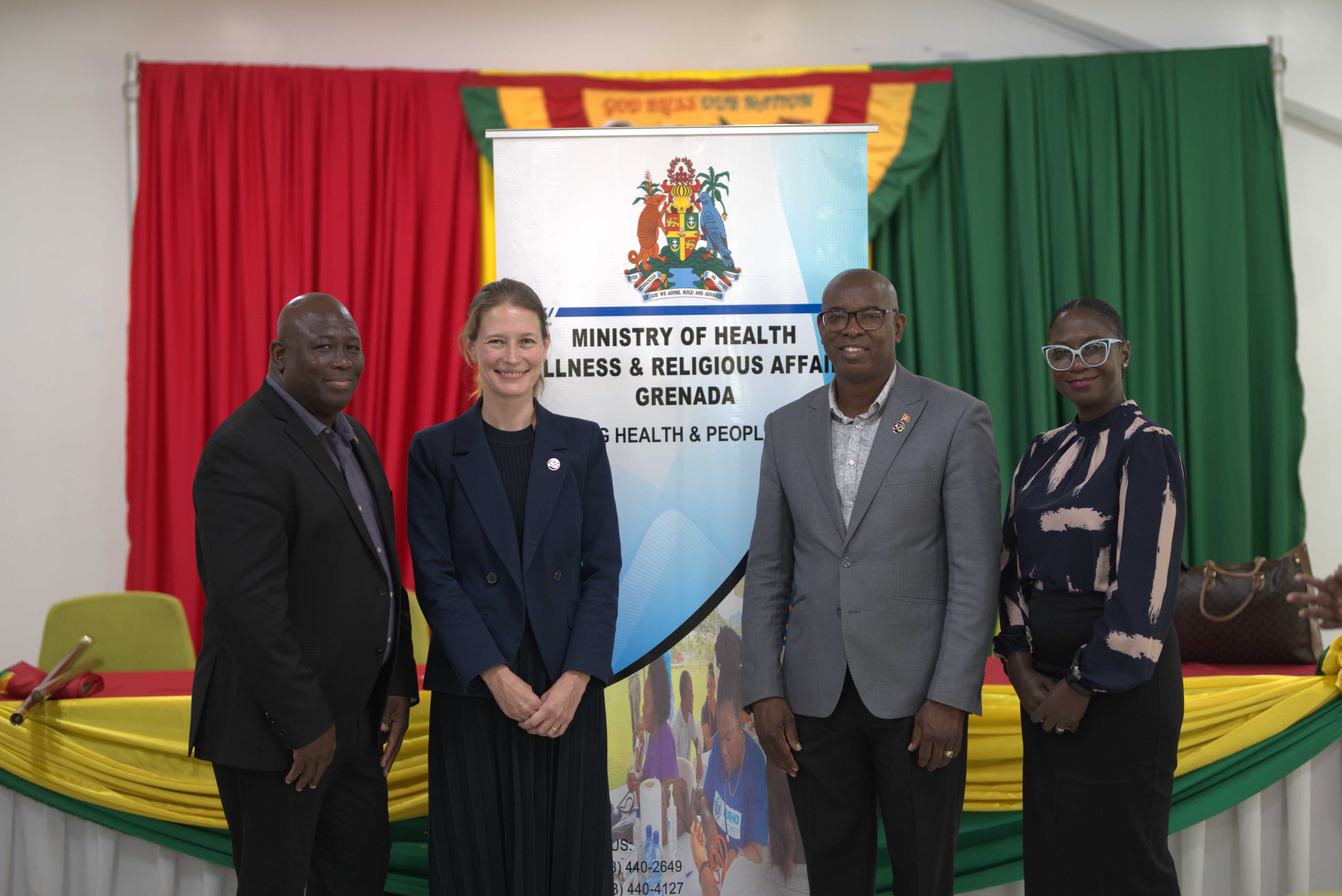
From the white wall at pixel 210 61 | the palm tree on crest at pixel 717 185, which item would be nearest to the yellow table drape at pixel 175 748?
the palm tree on crest at pixel 717 185

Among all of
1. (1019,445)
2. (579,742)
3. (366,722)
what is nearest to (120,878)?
(366,722)

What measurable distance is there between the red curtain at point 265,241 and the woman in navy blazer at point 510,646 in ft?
7.79

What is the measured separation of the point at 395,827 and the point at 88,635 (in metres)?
1.75

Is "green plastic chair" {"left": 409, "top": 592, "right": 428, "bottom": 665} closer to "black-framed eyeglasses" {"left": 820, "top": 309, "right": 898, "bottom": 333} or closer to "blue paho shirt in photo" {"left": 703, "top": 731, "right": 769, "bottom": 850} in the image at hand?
"blue paho shirt in photo" {"left": 703, "top": 731, "right": 769, "bottom": 850}

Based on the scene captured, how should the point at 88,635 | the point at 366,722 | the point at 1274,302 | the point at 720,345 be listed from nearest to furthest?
the point at 366,722 → the point at 720,345 → the point at 88,635 → the point at 1274,302

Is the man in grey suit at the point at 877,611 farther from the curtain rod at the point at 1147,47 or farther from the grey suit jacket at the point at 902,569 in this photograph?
the curtain rod at the point at 1147,47

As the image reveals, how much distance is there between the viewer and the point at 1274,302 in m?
4.07

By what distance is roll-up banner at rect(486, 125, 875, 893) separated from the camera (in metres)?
2.43

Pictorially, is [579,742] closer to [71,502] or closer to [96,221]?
[71,502]

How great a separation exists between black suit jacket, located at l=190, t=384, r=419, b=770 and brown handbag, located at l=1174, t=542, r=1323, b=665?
7.99 feet

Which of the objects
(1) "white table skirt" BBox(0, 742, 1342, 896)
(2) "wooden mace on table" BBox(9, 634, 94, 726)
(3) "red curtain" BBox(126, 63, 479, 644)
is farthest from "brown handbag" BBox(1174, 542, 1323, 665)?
(2) "wooden mace on table" BBox(9, 634, 94, 726)

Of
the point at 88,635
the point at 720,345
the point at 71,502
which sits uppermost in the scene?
the point at 720,345

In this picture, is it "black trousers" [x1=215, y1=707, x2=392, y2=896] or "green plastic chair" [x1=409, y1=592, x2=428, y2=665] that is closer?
"black trousers" [x1=215, y1=707, x2=392, y2=896]

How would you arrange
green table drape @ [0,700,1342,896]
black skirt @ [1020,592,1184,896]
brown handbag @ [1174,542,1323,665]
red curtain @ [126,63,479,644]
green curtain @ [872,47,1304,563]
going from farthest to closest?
red curtain @ [126,63,479,644] → green curtain @ [872,47,1304,563] → brown handbag @ [1174,542,1323,665] → green table drape @ [0,700,1342,896] → black skirt @ [1020,592,1184,896]
